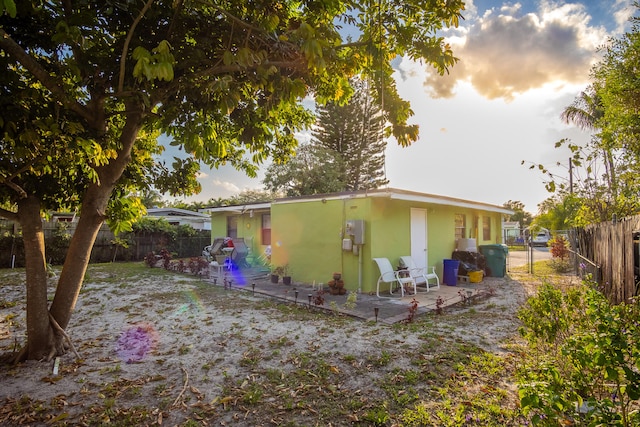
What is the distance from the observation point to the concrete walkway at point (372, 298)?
6484 millimetres

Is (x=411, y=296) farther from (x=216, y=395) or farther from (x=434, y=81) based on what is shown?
(x=216, y=395)

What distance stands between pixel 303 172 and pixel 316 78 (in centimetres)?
2169

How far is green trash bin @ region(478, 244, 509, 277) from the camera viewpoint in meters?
11.8

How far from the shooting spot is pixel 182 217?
2273 cm

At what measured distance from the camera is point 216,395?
334cm

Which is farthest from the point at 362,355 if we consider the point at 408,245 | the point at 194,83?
the point at 408,245

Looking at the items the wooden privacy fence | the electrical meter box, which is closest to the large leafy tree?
the wooden privacy fence

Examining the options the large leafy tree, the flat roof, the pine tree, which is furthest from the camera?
the pine tree

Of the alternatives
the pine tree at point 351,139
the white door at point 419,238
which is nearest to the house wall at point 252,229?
the white door at point 419,238

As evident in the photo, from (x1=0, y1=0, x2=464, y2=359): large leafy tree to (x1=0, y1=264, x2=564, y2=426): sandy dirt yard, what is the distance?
105 cm

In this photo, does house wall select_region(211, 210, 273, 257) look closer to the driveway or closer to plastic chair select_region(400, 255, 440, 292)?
plastic chair select_region(400, 255, 440, 292)

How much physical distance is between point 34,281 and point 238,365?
2.70 m

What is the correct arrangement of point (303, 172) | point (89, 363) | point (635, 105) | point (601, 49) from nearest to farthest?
point (89, 363) → point (635, 105) → point (601, 49) → point (303, 172)

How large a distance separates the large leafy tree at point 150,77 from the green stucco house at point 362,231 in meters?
4.59
